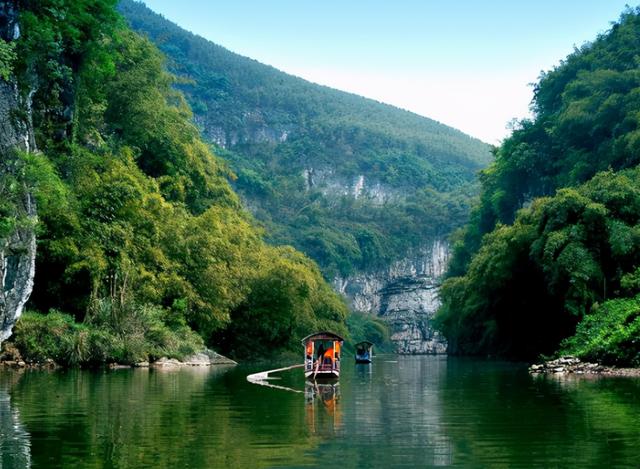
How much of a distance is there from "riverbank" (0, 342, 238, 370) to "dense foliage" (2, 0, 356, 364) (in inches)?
14.6

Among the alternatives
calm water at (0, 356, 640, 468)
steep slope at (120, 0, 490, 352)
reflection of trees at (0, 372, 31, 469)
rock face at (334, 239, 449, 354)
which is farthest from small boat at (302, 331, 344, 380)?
rock face at (334, 239, 449, 354)

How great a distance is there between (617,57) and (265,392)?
4623 centimetres

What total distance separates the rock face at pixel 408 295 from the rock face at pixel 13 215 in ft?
306

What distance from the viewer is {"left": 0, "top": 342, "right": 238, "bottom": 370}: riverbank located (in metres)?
29.9

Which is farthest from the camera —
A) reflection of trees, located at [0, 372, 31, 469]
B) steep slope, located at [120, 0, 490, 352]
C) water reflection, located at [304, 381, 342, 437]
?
steep slope, located at [120, 0, 490, 352]

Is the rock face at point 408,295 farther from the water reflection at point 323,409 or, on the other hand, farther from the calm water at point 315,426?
the calm water at point 315,426

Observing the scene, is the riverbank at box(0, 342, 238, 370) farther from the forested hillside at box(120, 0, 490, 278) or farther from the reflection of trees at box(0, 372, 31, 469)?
the forested hillside at box(120, 0, 490, 278)

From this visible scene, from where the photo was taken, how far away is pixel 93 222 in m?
36.2

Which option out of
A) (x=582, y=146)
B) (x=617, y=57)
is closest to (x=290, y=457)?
(x=582, y=146)

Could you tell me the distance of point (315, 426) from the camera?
12953 millimetres

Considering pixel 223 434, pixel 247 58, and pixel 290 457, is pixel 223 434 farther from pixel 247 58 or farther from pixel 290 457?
pixel 247 58

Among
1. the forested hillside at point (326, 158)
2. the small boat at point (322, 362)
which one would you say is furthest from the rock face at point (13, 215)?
the forested hillside at point (326, 158)

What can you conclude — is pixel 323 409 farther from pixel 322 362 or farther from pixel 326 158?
pixel 326 158

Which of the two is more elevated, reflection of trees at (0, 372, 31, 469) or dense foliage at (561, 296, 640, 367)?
dense foliage at (561, 296, 640, 367)
